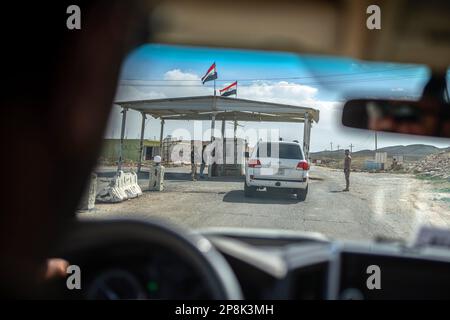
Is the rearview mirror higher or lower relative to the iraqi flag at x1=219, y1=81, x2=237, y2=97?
lower

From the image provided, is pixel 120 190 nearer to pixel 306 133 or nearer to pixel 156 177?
pixel 156 177

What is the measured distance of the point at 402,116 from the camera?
2344 mm

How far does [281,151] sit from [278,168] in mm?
423

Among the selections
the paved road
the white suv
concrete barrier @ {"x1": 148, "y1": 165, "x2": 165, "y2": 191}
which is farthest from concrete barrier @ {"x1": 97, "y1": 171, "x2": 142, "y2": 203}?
the white suv

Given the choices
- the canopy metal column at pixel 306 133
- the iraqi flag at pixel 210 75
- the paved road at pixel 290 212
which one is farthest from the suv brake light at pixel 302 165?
the canopy metal column at pixel 306 133

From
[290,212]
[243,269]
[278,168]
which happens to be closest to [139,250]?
[243,269]

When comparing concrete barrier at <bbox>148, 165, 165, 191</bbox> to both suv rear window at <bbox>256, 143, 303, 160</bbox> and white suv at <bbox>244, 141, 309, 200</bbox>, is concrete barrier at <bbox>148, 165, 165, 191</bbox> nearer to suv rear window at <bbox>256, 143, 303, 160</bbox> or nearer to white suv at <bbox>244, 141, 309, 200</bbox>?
white suv at <bbox>244, 141, 309, 200</bbox>

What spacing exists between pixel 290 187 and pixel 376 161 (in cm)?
2989

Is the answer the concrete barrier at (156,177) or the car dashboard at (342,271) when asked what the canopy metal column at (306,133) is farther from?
the car dashboard at (342,271)

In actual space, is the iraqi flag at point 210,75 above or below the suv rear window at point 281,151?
above

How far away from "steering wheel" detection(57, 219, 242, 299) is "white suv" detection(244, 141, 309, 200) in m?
8.86

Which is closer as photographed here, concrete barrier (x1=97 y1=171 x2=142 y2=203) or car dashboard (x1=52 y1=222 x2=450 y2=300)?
car dashboard (x1=52 y1=222 x2=450 y2=300)

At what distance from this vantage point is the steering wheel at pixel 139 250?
173 cm

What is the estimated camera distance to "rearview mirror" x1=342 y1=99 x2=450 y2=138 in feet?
7.63
